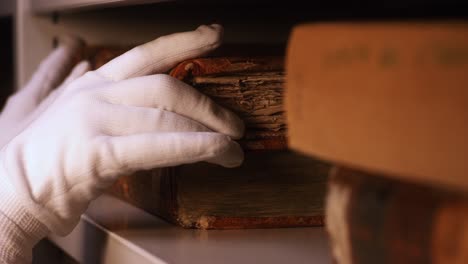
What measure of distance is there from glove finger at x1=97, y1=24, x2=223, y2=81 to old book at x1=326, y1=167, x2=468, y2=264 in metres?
0.28

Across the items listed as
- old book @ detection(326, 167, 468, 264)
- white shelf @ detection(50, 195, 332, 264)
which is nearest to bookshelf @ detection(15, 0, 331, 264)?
white shelf @ detection(50, 195, 332, 264)

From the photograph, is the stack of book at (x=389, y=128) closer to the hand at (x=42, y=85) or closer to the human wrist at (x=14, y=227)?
the human wrist at (x=14, y=227)

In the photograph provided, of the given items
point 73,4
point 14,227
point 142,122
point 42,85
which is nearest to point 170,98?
point 142,122

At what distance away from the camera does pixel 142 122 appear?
1.89ft

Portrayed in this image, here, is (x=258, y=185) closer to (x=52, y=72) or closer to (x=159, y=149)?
(x=159, y=149)

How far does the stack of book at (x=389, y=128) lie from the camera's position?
0.89 feet

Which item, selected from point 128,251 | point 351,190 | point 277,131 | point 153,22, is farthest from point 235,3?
point 351,190

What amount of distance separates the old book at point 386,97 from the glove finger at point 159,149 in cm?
19

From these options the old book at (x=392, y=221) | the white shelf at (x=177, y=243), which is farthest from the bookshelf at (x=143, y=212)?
the old book at (x=392, y=221)

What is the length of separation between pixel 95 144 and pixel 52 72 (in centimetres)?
46

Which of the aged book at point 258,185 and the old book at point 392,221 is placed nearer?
the old book at point 392,221

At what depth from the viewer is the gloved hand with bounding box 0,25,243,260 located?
55 centimetres

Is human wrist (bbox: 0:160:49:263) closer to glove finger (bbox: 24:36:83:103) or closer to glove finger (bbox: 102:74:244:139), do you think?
glove finger (bbox: 102:74:244:139)

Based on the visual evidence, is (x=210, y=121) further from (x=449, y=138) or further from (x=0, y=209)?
(x=449, y=138)
